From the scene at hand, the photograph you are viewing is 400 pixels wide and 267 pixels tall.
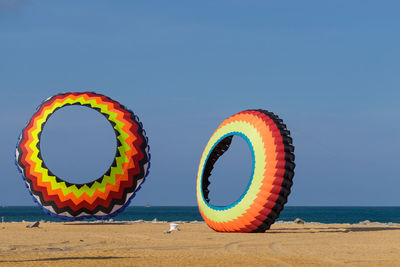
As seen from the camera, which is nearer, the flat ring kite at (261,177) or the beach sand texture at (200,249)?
the beach sand texture at (200,249)

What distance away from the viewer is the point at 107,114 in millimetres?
25922

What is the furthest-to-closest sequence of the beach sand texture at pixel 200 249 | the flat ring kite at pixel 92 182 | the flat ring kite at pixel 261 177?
the flat ring kite at pixel 92 182 < the flat ring kite at pixel 261 177 < the beach sand texture at pixel 200 249

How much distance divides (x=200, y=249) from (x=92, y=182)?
10428 mm

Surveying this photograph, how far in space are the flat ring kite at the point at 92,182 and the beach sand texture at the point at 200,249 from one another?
4.35 metres

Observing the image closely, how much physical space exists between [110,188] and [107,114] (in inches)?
115

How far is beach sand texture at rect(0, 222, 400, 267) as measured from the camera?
1288 cm

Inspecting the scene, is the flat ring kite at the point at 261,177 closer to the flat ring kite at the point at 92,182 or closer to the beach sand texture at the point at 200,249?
the beach sand texture at the point at 200,249

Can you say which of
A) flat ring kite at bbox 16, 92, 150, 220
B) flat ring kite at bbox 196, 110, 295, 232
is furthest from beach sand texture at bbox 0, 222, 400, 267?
flat ring kite at bbox 16, 92, 150, 220

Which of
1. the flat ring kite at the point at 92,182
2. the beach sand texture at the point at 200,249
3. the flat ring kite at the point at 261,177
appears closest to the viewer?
the beach sand texture at the point at 200,249

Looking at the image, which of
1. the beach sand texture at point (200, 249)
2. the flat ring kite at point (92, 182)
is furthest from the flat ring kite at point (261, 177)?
the flat ring kite at point (92, 182)

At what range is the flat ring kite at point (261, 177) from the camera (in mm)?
19875

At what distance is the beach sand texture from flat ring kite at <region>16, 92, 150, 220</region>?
4.35 m

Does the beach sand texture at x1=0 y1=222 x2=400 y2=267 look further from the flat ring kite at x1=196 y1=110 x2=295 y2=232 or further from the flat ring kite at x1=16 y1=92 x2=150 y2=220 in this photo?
the flat ring kite at x1=16 y1=92 x2=150 y2=220

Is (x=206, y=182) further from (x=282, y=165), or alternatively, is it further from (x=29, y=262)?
(x=29, y=262)
